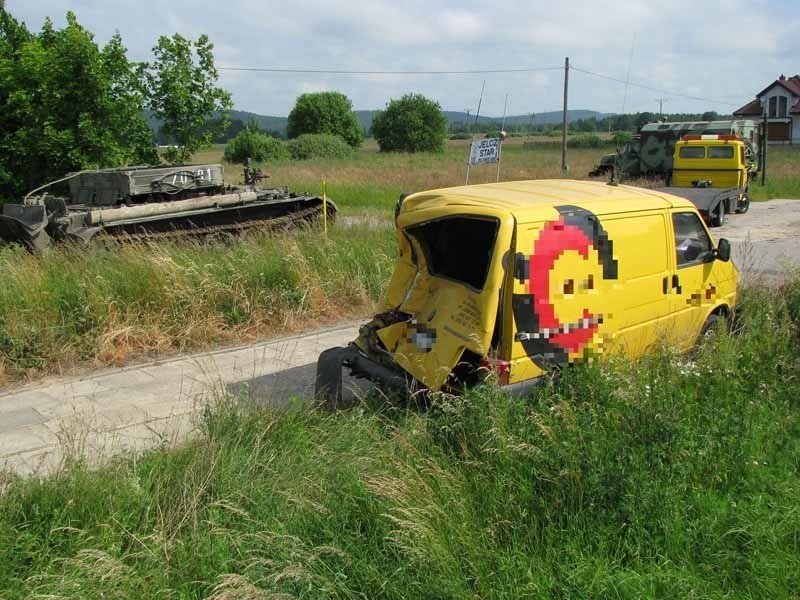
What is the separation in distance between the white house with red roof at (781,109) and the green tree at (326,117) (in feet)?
121

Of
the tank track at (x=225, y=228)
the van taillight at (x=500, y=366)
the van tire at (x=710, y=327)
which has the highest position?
the tank track at (x=225, y=228)

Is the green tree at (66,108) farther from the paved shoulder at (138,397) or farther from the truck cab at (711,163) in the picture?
the truck cab at (711,163)

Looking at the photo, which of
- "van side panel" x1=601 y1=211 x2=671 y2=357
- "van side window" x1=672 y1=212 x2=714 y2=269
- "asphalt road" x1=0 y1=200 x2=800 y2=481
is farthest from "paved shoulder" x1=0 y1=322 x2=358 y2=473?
"van side window" x1=672 y1=212 x2=714 y2=269

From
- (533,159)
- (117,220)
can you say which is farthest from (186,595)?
(533,159)

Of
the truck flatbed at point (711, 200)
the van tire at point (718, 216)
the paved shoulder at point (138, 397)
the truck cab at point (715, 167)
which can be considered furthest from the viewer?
the truck cab at point (715, 167)

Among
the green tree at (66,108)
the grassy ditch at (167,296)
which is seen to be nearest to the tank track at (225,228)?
the grassy ditch at (167,296)

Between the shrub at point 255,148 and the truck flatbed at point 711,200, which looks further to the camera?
the shrub at point 255,148

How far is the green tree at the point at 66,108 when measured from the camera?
1534 cm

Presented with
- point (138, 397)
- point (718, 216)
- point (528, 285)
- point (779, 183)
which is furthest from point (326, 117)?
point (528, 285)

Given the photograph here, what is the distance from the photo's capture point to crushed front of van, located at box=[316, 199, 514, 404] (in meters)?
5.14

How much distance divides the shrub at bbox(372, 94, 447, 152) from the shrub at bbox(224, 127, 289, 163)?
1914cm

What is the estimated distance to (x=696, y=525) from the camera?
3830mm

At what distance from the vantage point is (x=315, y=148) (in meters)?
56.8

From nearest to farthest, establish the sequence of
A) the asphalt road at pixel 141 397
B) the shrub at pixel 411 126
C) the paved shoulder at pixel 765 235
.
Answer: the asphalt road at pixel 141 397 → the paved shoulder at pixel 765 235 → the shrub at pixel 411 126
